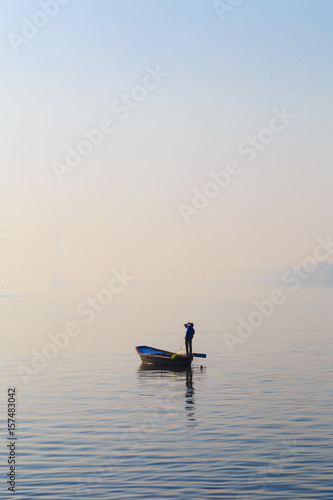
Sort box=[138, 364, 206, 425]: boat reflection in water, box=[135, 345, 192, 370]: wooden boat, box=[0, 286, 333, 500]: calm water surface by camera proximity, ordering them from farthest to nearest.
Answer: box=[135, 345, 192, 370]: wooden boat < box=[138, 364, 206, 425]: boat reflection in water < box=[0, 286, 333, 500]: calm water surface

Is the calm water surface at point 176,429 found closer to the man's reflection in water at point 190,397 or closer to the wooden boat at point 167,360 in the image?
the man's reflection in water at point 190,397

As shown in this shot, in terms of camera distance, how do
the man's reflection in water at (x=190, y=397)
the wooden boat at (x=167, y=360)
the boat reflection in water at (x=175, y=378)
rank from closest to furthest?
the man's reflection in water at (x=190, y=397) → the boat reflection in water at (x=175, y=378) → the wooden boat at (x=167, y=360)

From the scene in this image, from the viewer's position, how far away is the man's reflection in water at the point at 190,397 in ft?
108

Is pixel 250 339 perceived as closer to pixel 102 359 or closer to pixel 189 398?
pixel 102 359

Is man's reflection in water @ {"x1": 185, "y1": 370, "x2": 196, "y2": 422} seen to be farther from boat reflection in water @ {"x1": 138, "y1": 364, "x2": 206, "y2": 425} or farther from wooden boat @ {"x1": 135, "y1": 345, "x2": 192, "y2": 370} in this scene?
wooden boat @ {"x1": 135, "y1": 345, "x2": 192, "y2": 370}

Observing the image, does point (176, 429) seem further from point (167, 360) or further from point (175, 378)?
point (167, 360)

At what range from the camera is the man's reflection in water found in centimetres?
3288

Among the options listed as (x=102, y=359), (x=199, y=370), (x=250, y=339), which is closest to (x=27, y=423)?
→ (x=199, y=370)

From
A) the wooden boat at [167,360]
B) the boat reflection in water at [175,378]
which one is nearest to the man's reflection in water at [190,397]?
Answer: the boat reflection in water at [175,378]

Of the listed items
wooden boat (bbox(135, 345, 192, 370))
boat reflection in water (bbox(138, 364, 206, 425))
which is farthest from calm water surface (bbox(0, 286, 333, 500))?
wooden boat (bbox(135, 345, 192, 370))

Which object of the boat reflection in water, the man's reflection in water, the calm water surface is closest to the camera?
the calm water surface

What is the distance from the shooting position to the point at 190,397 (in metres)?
38.1

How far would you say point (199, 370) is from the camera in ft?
162

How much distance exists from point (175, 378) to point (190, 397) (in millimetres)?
8295
